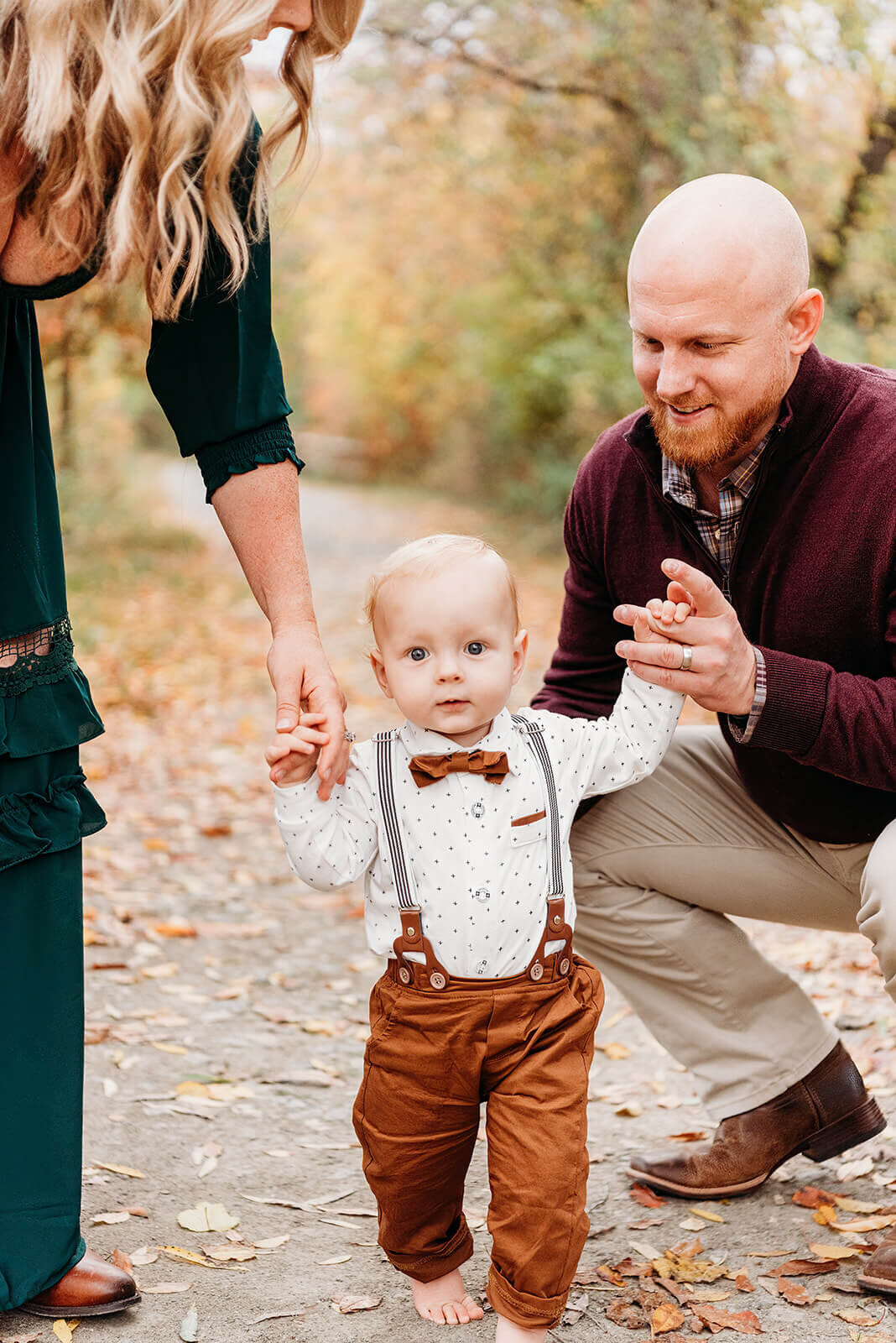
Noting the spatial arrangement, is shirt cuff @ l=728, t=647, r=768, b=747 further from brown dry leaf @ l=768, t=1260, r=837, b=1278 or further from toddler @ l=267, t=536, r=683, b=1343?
brown dry leaf @ l=768, t=1260, r=837, b=1278

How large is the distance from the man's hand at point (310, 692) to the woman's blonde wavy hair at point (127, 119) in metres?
0.62

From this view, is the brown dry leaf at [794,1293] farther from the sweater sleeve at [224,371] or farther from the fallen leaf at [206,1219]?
the sweater sleeve at [224,371]

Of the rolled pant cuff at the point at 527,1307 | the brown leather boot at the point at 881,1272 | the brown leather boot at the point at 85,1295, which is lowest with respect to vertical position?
the brown leather boot at the point at 881,1272

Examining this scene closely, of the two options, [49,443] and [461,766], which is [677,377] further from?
[49,443]

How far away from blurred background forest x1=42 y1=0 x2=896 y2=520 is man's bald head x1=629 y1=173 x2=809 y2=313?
526cm

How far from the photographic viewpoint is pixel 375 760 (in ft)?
8.22

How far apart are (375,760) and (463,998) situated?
0.44m

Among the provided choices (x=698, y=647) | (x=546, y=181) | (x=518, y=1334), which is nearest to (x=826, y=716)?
(x=698, y=647)

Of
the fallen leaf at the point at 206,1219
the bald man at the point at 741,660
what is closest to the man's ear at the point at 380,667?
the bald man at the point at 741,660

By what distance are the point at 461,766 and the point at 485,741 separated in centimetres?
A: 10

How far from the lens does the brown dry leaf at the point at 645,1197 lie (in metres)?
3.09

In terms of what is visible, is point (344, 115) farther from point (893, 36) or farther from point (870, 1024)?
point (870, 1024)

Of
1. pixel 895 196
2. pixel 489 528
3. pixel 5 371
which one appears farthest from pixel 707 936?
pixel 489 528

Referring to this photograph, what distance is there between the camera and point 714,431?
2758mm
